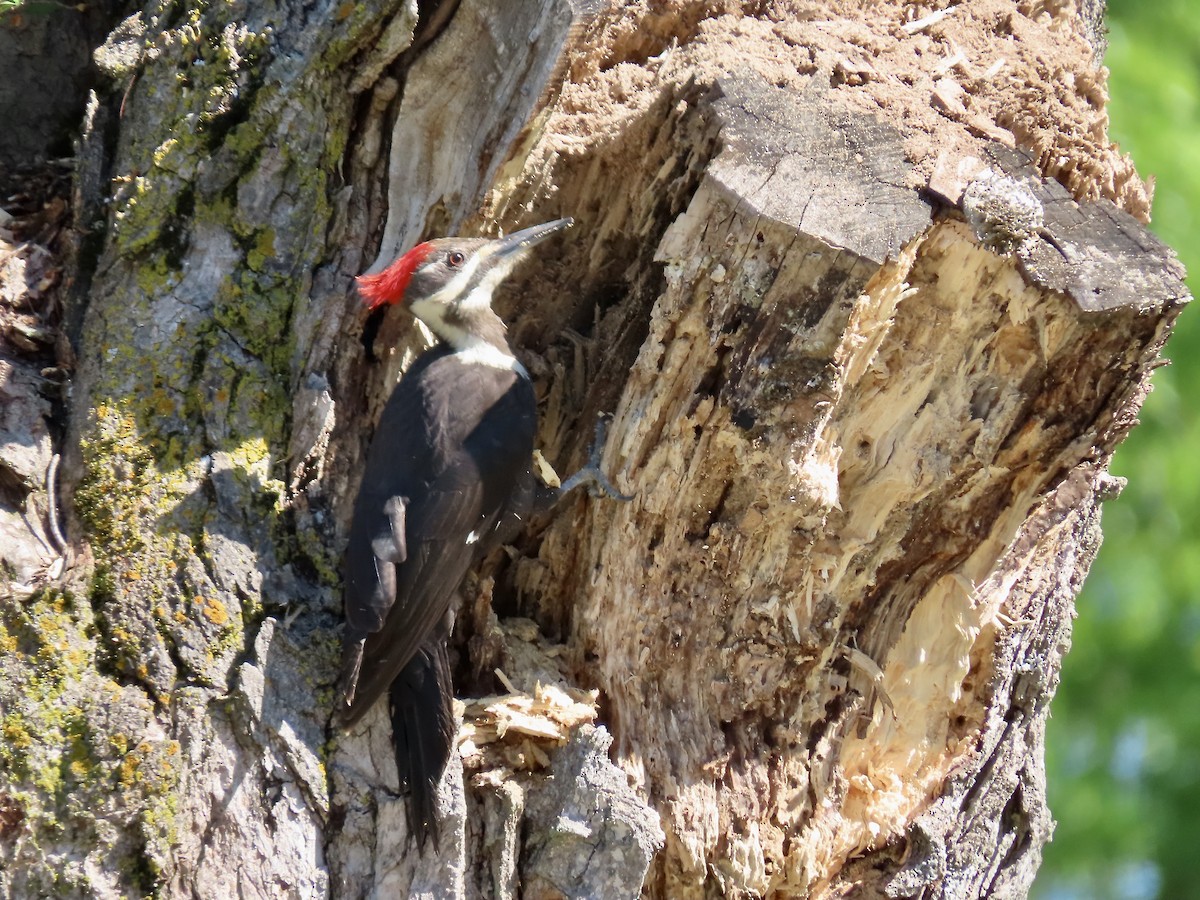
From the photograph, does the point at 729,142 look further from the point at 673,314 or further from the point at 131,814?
the point at 131,814

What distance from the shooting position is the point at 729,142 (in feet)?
8.49

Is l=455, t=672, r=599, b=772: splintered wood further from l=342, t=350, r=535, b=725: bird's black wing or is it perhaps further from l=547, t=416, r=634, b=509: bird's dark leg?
l=547, t=416, r=634, b=509: bird's dark leg

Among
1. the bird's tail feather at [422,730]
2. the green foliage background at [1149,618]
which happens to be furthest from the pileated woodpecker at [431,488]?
the green foliage background at [1149,618]

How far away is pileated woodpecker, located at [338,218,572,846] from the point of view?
252 centimetres

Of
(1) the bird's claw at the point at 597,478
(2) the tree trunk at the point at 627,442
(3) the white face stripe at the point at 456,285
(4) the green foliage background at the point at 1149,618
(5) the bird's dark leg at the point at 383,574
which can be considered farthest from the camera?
(4) the green foliage background at the point at 1149,618

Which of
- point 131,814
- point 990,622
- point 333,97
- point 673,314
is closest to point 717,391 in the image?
point 673,314

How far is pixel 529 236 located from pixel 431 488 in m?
0.70

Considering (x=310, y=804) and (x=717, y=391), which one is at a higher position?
(x=717, y=391)

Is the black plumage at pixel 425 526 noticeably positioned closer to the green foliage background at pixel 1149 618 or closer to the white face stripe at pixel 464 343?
the white face stripe at pixel 464 343

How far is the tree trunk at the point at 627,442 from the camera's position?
7.78 ft

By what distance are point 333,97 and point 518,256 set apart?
61cm

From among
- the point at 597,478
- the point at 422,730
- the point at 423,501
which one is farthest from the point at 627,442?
the point at 422,730

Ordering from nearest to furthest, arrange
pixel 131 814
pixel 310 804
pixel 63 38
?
pixel 131 814 → pixel 310 804 → pixel 63 38

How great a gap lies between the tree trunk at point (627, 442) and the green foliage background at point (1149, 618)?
1445mm
